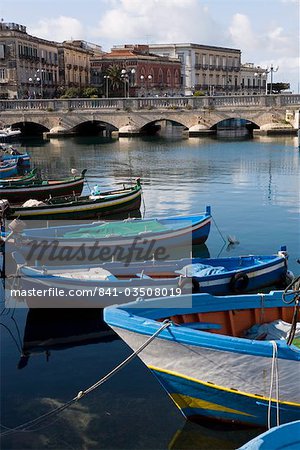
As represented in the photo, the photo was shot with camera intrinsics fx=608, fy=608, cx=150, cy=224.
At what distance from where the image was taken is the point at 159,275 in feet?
51.3

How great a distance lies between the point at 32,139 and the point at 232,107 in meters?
25.5

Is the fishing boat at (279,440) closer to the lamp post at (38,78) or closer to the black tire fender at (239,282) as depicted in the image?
the black tire fender at (239,282)

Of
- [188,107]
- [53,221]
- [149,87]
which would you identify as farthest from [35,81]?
[53,221]

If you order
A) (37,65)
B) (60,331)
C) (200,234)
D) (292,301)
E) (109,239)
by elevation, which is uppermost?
(37,65)

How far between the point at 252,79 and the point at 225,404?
5619 inches

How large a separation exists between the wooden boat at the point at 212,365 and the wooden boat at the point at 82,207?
13844 millimetres

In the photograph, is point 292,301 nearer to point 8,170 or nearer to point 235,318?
point 235,318

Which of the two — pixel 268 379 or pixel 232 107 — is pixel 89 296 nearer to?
pixel 268 379

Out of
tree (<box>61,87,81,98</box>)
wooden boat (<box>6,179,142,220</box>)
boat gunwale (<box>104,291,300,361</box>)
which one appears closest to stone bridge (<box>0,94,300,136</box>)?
tree (<box>61,87,81,98</box>)

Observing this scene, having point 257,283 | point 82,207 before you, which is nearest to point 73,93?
point 82,207

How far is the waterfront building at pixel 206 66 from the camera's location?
12301 centimetres

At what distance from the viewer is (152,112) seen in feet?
245

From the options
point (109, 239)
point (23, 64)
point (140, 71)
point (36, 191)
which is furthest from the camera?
point (140, 71)

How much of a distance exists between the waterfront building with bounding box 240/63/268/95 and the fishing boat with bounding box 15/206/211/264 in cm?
12094
